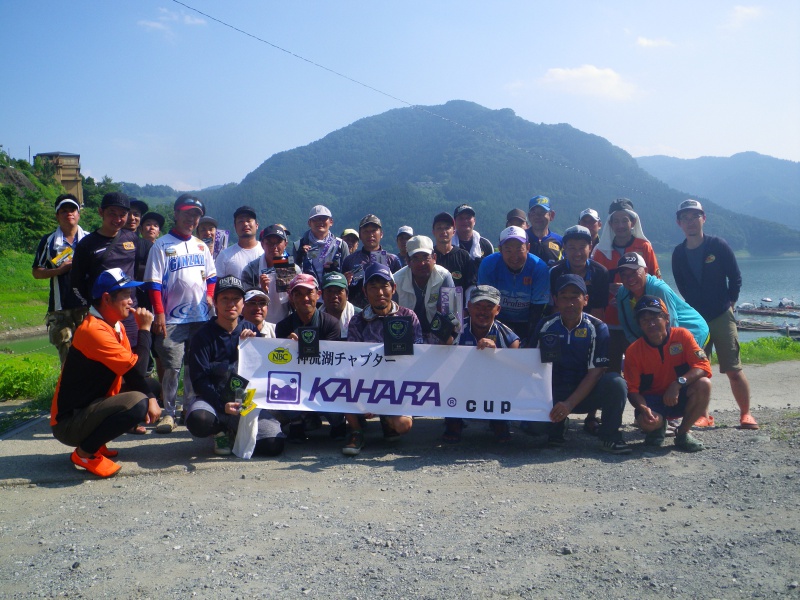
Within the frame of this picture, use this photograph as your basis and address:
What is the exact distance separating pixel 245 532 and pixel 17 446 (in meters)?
3.42

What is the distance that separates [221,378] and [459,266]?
2.92 m

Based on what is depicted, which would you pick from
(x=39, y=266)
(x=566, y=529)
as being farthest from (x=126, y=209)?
(x=566, y=529)

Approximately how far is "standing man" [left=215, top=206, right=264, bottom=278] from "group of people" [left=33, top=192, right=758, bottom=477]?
17mm

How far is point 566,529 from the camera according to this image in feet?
13.6

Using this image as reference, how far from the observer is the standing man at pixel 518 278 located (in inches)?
262

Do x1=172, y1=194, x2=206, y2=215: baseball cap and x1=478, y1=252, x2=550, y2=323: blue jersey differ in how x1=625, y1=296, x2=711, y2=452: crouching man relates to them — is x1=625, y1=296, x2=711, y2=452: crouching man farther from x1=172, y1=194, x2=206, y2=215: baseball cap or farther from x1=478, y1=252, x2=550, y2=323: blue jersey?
x1=172, y1=194, x2=206, y2=215: baseball cap

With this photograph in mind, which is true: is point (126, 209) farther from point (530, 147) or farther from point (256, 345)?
point (530, 147)

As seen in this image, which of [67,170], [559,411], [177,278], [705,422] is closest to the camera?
[559,411]

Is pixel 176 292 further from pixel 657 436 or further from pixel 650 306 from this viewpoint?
pixel 657 436

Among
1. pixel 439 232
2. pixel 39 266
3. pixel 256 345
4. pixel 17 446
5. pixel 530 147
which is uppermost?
pixel 530 147

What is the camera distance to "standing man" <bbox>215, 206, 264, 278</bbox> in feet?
24.1

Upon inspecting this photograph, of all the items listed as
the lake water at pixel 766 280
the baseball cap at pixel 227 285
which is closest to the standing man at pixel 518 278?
the baseball cap at pixel 227 285

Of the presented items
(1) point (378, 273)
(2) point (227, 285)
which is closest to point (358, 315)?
(1) point (378, 273)

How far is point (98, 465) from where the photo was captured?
211 inches
